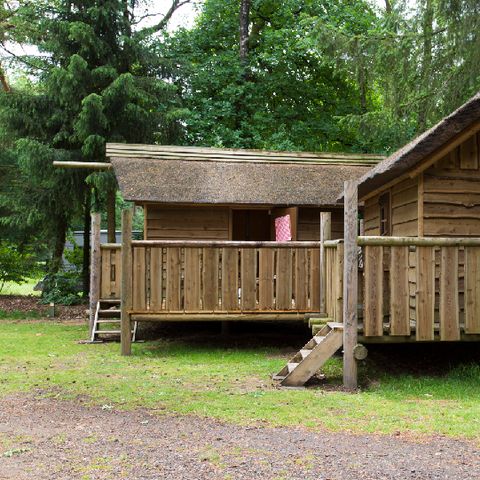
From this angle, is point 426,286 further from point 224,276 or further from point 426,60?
point 426,60

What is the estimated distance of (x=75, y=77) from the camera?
19875 mm

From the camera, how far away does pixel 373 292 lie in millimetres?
9117

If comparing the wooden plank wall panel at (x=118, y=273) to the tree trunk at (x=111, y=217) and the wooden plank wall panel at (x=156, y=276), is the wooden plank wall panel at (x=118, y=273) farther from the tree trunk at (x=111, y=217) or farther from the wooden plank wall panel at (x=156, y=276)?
the tree trunk at (x=111, y=217)

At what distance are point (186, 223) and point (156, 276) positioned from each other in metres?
5.00

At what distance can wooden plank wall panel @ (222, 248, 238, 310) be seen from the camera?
11.8 m

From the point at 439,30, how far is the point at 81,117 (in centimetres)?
1093

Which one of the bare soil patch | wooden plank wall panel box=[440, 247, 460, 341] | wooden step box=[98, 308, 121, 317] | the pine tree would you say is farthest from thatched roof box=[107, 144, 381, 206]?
wooden plank wall panel box=[440, 247, 460, 341]

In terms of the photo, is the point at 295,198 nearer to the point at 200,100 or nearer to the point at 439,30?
the point at 439,30

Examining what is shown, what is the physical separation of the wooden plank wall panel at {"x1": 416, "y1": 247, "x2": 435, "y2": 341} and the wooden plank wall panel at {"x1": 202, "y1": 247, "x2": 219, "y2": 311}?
13.1ft

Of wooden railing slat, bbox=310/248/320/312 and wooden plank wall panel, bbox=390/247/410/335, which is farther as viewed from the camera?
wooden railing slat, bbox=310/248/320/312

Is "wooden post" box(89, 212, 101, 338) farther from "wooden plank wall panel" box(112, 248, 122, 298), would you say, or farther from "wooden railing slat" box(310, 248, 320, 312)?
"wooden railing slat" box(310, 248, 320, 312)

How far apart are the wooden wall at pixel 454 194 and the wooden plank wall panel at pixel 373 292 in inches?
66.4

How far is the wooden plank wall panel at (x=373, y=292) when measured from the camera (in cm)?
911

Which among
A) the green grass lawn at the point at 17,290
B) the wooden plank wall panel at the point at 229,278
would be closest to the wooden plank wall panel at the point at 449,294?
the wooden plank wall panel at the point at 229,278
